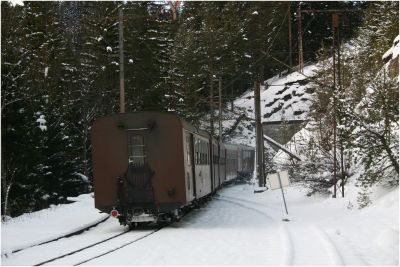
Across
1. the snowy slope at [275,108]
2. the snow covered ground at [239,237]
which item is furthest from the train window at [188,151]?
the snowy slope at [275,108]

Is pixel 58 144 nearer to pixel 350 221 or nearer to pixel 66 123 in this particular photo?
pixel 66 123

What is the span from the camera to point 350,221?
14.8 m

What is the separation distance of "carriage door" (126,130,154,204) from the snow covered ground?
95 centimetres

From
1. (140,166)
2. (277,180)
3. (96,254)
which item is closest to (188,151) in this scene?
(140,166)

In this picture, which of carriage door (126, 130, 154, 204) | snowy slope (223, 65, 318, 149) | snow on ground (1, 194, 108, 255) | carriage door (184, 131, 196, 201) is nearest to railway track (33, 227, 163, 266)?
carriage door (126, 130, 154, 204)

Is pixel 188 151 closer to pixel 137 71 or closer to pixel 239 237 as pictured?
pixel 239 237

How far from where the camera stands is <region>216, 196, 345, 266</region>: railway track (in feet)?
31.1

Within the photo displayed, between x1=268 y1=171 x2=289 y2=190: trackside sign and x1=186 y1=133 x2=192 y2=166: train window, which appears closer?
x1=186 y1=133 x2=192 y2=166: train window

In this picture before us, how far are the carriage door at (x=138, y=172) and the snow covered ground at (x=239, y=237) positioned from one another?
0.95 metres

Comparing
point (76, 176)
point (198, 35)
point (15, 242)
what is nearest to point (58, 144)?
point (76, 176)

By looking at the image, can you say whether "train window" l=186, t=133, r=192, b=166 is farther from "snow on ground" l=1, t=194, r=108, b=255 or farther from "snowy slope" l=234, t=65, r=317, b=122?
"snowy slope" l=234, t=65, r=317, b=122

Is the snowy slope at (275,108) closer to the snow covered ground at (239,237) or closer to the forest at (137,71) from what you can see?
the forest at (137,71)

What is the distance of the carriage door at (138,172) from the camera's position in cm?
1526

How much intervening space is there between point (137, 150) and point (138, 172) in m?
0.59
